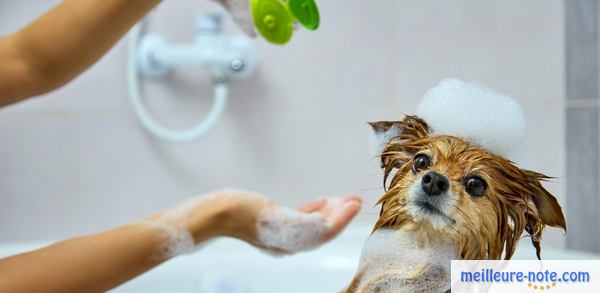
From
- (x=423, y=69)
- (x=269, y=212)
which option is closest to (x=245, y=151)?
(x=269, y=212)

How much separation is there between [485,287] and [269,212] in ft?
1.53

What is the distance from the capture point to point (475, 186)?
45 cm

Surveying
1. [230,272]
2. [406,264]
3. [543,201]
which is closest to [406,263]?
[406,264]

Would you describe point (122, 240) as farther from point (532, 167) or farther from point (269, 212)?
point (532, 167)

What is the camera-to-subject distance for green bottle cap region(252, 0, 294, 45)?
2.39 ft

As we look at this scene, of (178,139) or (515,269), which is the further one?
(178,139)

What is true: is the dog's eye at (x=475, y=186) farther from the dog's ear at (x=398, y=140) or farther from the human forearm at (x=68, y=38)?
the human forearm at (x=68, y=38)

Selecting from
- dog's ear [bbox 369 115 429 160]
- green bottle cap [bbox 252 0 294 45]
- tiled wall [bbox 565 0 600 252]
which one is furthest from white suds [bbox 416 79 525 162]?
green bottle cap [bbox 252 0 294 45]

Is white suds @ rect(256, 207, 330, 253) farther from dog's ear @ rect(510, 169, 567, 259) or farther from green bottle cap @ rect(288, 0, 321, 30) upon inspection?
dog's ear @ rect(510, 169, 567, 259)

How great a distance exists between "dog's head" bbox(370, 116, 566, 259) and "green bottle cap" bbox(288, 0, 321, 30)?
0.27 m

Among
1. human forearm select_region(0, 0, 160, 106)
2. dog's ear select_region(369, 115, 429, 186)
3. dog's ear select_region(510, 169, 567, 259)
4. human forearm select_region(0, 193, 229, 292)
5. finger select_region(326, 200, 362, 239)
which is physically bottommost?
human forearm select_region(0, 193, 229, 292)

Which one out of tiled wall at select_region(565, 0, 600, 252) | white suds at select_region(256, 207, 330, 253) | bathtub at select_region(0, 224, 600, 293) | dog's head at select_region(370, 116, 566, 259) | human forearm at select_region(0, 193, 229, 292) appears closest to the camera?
dog's head at select_region(370, 116, 566, 259)

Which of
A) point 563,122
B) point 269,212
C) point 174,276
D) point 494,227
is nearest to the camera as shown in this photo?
point 494,227

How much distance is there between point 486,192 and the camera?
450 millimetres
